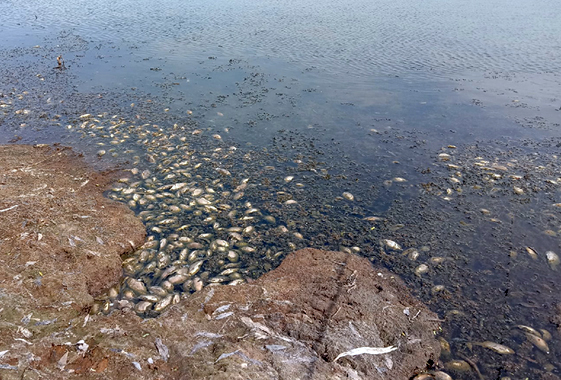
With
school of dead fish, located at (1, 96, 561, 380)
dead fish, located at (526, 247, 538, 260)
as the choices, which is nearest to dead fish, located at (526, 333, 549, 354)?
school of dead fish, located at (1, 96, 561, 380)

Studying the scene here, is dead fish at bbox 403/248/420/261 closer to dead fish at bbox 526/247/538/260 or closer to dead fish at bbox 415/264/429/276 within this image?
dead fish at bbox 415/264/429/276

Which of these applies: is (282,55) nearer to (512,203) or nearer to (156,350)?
(512,203)

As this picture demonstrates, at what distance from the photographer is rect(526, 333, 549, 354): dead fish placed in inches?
291

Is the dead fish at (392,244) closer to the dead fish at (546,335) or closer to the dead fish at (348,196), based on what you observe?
the dead fish at (348,196)

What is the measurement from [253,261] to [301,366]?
11.8ft

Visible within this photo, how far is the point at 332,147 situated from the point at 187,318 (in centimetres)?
968

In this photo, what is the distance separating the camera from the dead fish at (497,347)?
288 inches

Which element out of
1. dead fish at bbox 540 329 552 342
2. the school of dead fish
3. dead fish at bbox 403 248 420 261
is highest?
dead fish at bbox 403 248 420 261

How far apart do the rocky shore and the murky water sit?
2.38 ft

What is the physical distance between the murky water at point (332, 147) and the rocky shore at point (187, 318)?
0.72m

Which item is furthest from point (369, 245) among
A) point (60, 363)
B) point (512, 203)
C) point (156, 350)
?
point (60, 363)

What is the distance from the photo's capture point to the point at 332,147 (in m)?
14.9

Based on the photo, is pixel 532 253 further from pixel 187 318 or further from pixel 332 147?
pixel 187 318

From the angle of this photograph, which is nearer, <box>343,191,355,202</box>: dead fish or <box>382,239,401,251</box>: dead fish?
<box>382,239,401,251</box>: dead fish
